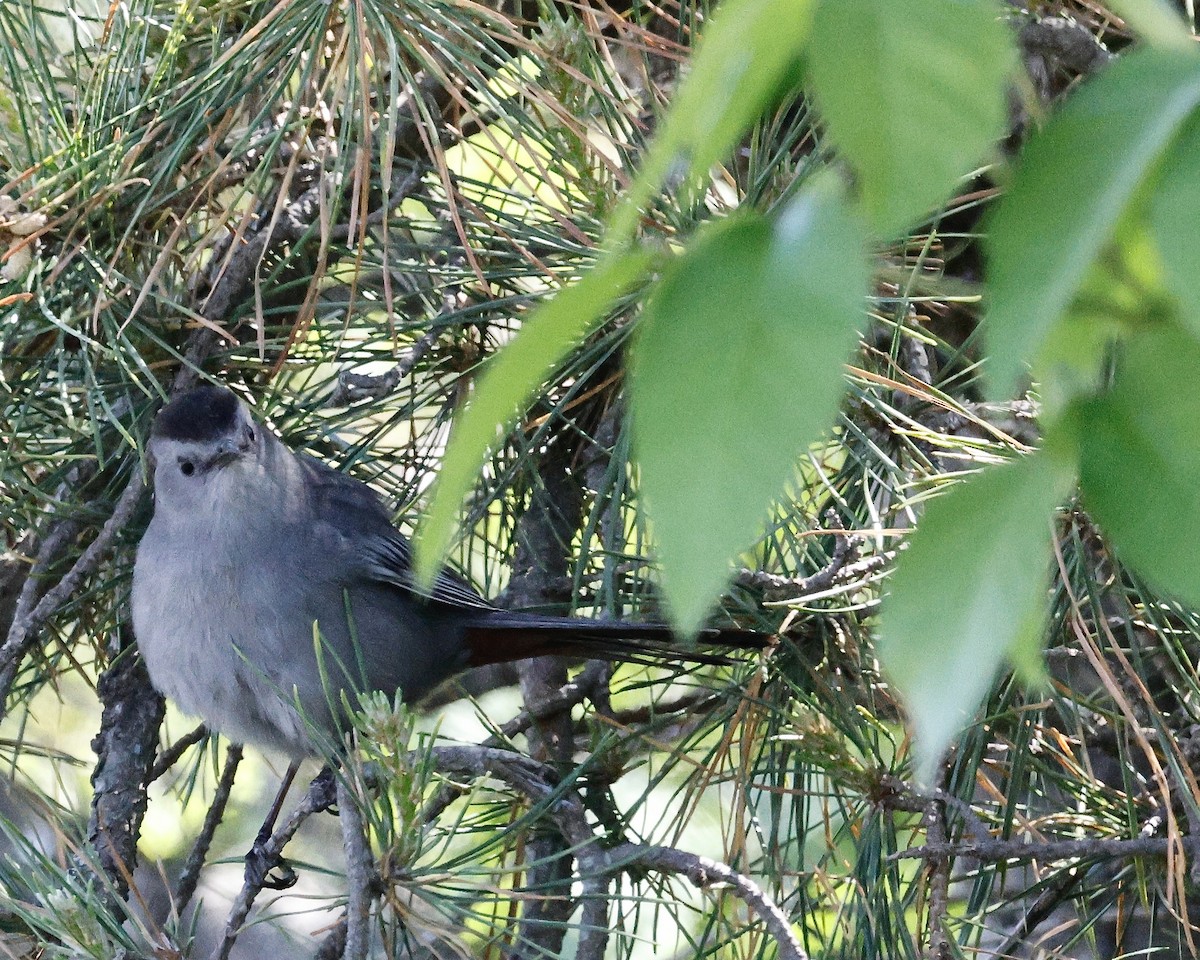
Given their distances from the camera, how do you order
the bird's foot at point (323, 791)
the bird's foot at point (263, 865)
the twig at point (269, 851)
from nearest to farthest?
the twig at point (269, 851) → the bird's foot at point (263, 865) → the bird's foot at point (323, 791)

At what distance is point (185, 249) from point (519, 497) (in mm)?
746

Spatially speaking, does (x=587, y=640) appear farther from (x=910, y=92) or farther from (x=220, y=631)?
(x=910, y=92)

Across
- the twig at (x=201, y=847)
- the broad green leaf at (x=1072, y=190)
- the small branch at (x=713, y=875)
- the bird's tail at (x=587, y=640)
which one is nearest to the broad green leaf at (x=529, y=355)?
the broad green leaf at (x=1072, y=190)

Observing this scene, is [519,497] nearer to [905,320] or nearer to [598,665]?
[598,665]

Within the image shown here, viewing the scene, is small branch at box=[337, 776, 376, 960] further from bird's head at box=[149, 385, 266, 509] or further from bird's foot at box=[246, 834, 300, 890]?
bird's head at box=[149, 385, 266, 509]

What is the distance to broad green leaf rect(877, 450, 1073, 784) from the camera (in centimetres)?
43

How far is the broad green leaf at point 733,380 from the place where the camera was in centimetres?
43

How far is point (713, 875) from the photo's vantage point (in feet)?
5.59

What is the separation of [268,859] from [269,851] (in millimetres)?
88

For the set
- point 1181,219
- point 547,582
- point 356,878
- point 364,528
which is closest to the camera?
point 1181,219

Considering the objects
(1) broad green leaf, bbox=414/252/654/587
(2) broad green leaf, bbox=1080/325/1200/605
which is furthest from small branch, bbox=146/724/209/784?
(2) broad green leaf, bbox=1080/325/1200/605

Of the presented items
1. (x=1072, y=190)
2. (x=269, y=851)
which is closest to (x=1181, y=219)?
(x=1072, y=190)

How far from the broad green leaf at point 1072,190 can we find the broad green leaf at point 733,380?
5cm

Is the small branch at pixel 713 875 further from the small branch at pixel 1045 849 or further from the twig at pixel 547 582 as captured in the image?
the twig at pixel 547 582
